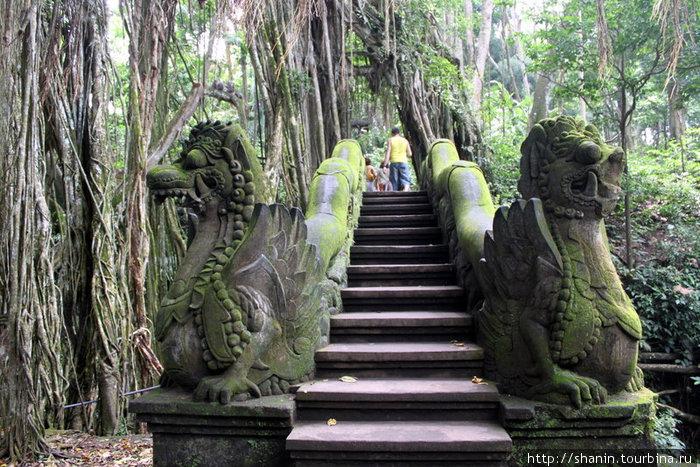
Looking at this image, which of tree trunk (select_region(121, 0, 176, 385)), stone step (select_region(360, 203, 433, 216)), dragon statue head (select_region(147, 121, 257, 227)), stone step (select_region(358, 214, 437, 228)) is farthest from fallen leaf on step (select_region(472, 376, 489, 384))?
stone step (select_region(360, 203, 433, 216))

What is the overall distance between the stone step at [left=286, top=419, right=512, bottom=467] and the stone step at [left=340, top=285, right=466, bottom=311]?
1433mm

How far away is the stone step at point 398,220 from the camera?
5.84 m

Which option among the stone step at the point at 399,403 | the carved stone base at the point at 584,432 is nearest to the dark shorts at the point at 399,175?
the stone step at the point at 399,403

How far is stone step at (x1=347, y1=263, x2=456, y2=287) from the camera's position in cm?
457

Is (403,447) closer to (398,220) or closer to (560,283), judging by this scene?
(560,283)

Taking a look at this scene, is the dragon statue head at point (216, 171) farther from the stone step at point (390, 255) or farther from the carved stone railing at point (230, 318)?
the stone step at point (390, 255)

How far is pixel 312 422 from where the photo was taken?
301cm

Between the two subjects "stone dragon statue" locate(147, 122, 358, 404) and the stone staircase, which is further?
"stone dragon statue" locate(147, 122, 358, 404)

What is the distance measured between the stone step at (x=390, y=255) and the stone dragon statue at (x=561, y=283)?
179 cm

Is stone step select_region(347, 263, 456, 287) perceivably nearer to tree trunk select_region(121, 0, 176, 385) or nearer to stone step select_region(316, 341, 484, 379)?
stone step select_region(316, 341, 484, 379)

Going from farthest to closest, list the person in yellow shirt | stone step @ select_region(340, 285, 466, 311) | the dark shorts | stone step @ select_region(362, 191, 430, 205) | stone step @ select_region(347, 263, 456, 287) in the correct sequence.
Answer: the dark shorts → the person in yellow shirt → stone step @ select_region(362, 191, 430, 205) → stone step @ select_region(347, 263, 456, 287) → stone step @ select_region(340, 285, 466, 311)

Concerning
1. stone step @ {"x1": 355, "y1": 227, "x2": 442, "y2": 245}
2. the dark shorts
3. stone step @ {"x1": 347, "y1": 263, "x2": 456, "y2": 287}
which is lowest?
stone step @ {"x1": 347, "y1": 263, "x2": 456, "y2": 287}

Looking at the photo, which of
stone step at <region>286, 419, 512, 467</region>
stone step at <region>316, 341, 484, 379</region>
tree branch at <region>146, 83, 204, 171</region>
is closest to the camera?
stone step at <region>286, 419, 512, 467</region>

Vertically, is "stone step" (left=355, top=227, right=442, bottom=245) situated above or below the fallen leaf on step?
above
